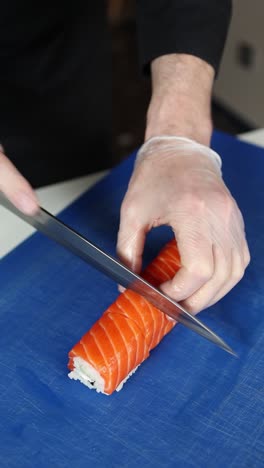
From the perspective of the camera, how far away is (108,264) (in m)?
1.42

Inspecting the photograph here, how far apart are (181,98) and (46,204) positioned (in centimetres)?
60

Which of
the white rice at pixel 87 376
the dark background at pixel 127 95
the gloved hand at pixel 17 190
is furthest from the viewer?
the dark background at pixel 127 95

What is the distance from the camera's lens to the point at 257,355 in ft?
5.08

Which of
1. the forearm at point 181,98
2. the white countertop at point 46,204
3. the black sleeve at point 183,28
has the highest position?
the black sleeve at point 183,28

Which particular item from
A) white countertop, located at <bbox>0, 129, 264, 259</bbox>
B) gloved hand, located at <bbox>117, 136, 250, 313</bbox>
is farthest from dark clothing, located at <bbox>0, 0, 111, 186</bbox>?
gloved hand, located at <bbox>117, 136, 250, 313</bbox>

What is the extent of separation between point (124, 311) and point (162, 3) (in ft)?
3.20

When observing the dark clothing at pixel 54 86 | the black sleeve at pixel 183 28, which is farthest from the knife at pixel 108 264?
the dark clothing at pixel 54 86

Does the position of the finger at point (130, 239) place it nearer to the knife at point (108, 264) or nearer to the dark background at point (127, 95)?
the knife at point (108, 264)

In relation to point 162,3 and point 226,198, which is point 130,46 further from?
point 226,198

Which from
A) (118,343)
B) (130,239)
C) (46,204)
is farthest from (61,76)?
(118,343)

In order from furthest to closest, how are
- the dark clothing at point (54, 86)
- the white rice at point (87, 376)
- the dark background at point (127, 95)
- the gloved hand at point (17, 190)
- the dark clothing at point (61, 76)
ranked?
the dark background at point (127, 95) → the dark clothing at point (54, 86) → the dark clothing at point (61, 76) → the white rice at point (87, 376) → the gloved hand at point (17, 190)

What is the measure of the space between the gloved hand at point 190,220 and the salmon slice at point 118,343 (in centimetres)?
9

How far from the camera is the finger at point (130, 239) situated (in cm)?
155

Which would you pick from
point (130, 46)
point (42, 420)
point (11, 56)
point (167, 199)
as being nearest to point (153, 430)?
point (42, 420)
